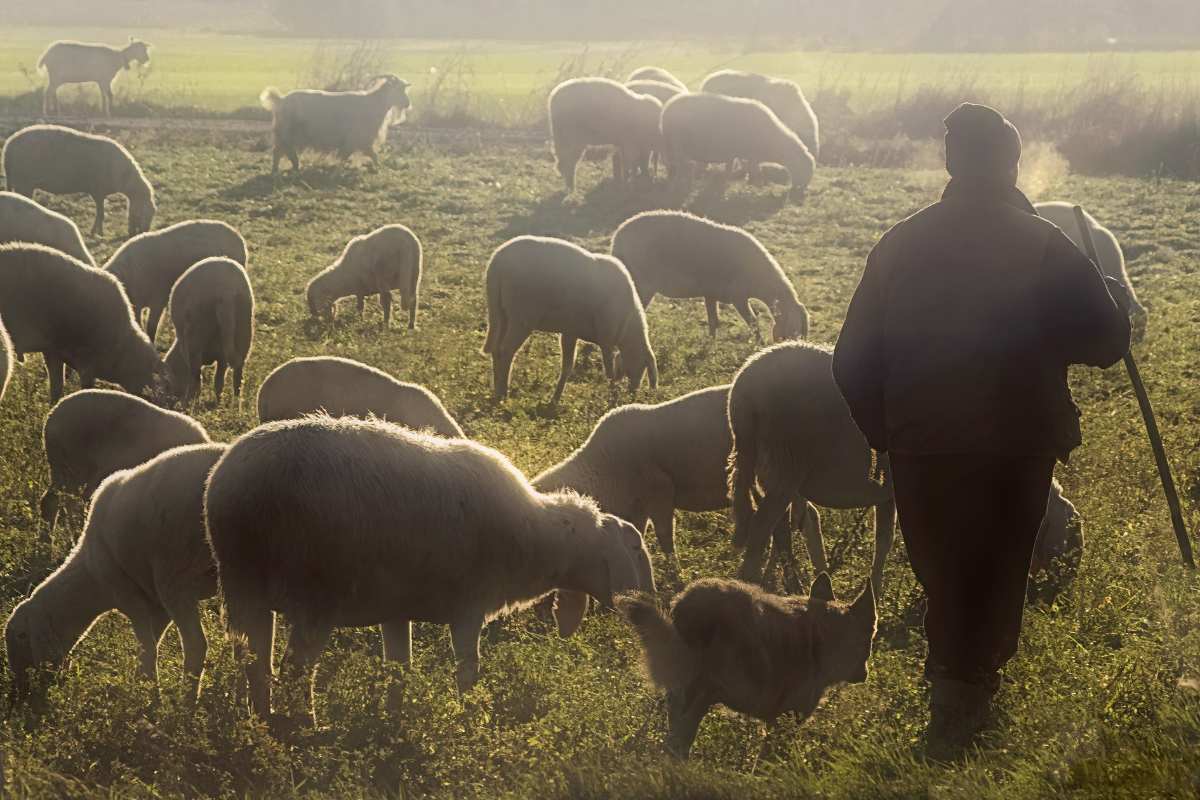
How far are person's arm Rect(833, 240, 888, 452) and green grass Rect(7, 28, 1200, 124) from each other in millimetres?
27691

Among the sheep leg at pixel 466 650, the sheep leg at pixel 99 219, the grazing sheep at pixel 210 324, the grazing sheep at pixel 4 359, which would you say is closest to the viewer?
the sheep leg at pixel 466 650

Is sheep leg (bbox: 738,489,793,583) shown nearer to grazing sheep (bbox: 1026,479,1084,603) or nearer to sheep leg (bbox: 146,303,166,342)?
grazing sheep (bbox: 1026,479,1084,603)

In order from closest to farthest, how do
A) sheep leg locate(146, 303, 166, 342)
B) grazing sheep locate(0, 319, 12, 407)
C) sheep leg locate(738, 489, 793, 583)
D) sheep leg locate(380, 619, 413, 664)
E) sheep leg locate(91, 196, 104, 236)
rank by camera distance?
sheep leg locate(380, 619, 413, 664), sheep leg locate(738, 489, 793, 583), grazing sheep locate(0, 319, 12, 407), sheep leg locate(146, 303, 166, 342), sheep leg locate(91, 196, 104, 236)

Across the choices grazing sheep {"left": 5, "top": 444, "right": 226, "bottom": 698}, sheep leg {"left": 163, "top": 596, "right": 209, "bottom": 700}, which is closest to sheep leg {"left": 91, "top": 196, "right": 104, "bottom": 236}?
grazing sheep {"left": 5, "top": 444, "right": 226, "bottom": 698}

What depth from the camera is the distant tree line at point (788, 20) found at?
66.1 metres

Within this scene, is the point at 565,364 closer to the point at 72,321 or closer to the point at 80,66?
the point at 72,321

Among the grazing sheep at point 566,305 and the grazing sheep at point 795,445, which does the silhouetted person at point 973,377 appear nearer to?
the grazing sheep at point 795,445

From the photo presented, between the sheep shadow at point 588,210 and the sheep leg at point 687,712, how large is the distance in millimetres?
15207

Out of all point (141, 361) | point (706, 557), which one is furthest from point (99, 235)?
point (706, 557)

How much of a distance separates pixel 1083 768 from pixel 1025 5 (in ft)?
235

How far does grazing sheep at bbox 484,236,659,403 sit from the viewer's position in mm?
11680

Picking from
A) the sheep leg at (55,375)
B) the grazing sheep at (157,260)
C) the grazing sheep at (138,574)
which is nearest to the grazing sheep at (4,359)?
the grazing sheep at (138,574)

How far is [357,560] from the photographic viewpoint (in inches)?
232

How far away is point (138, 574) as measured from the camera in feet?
21.5
